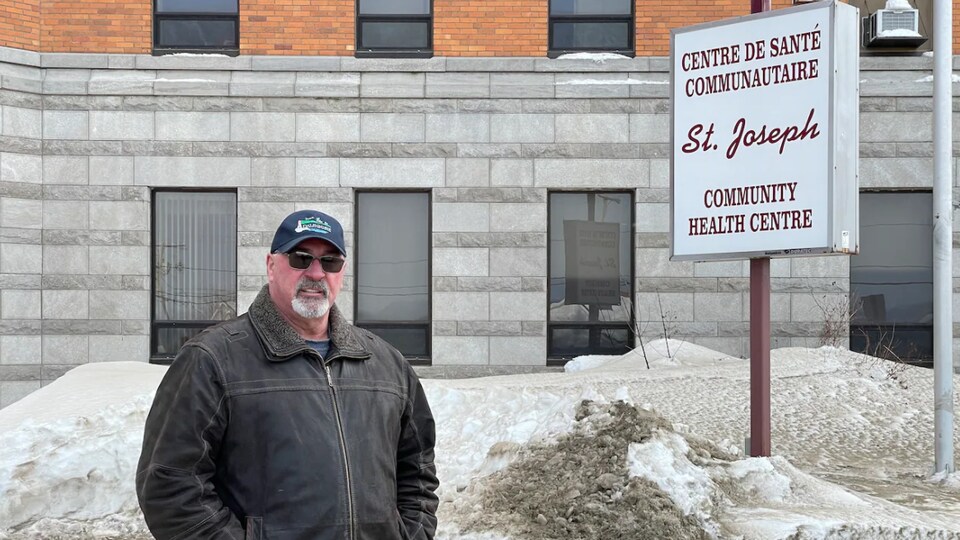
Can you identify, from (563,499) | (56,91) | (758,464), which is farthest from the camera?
(56,91)

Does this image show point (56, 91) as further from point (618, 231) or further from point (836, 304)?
point (836, 304)

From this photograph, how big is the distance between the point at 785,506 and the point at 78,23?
1210cm

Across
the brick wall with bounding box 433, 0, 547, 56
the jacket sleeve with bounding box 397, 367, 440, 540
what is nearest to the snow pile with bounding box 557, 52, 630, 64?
the brick wall with bounding box 433, 0, 547, 56

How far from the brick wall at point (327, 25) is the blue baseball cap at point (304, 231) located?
38.1ft

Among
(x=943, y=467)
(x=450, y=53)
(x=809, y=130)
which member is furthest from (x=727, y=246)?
(x=450, y=53)

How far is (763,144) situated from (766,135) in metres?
0.07

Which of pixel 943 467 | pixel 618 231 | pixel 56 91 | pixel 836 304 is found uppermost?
pixel 56 91

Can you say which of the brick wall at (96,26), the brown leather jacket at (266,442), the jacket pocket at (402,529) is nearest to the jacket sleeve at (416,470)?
the jacket pocket at (402,529)

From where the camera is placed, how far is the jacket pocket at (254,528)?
10.1ft

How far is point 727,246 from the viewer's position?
307 inches

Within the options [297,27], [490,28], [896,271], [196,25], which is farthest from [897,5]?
[196,25]

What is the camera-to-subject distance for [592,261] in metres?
14.8

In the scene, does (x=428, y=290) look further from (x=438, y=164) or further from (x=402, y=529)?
(x=402, y=529)

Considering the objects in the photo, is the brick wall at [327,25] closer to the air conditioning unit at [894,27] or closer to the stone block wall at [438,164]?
the stone block wall at [438,164]
